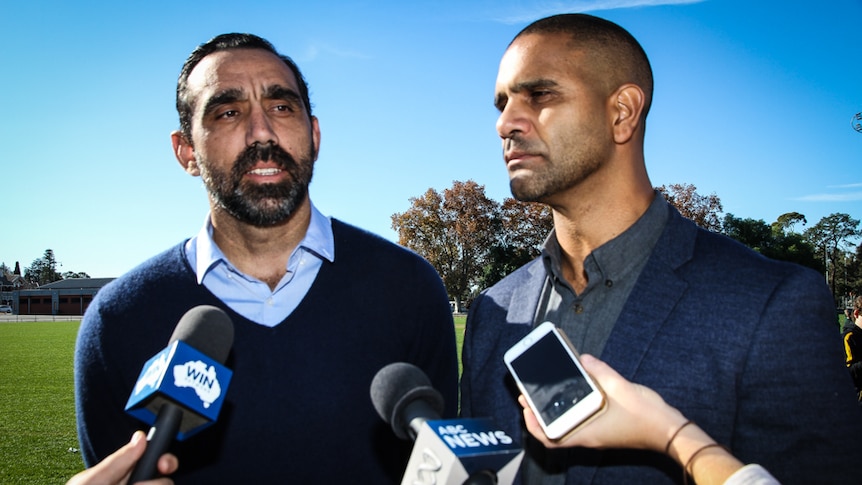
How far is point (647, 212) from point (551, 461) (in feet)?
4.00

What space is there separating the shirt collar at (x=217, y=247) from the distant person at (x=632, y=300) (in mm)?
869

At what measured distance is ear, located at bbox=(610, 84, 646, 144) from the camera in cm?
286

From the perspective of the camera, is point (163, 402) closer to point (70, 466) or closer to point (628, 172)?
point (628, 172)

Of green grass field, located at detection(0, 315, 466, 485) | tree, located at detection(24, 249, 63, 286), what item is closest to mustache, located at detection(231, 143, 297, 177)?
green grass field, located at detection(0, 315, 466, 485)

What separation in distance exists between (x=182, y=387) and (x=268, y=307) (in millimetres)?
1162

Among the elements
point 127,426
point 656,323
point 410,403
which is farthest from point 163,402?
point 656,323

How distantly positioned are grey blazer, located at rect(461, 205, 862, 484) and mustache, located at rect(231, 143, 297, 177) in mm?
1607

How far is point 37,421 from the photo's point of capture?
11.5 meters

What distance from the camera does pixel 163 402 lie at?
1643 mm

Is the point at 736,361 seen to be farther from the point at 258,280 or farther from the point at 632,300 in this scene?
the point at 258,280

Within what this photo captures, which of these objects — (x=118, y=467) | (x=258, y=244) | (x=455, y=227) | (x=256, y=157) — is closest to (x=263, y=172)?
(x=256, y=157)

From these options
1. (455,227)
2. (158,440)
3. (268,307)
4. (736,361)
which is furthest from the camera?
(455,227)

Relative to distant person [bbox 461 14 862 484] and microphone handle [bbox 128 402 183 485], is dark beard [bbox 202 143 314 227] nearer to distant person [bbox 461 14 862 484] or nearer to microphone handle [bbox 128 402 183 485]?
distant person [bbox 461 14 862 484]

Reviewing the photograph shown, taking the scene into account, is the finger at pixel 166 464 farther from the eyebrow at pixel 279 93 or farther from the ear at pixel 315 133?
the ear at pixel 315 133
